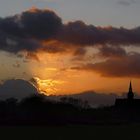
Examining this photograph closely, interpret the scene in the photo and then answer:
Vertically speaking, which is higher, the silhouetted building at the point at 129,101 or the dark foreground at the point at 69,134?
the silhouetted building at the point at 129,101

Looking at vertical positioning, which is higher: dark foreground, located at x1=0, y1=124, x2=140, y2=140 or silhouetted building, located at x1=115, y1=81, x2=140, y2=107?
silhouetted building, located at x1=115, y1=81, x2=140, y2=107

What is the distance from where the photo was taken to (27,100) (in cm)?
12650

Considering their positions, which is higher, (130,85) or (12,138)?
(130,85)

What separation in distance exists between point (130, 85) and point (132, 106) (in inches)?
726

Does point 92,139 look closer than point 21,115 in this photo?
Yes

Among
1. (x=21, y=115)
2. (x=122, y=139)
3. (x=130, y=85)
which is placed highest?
(x=130, y=85)

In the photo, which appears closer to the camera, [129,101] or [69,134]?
[69,134]

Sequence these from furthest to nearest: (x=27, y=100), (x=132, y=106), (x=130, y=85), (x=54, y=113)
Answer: (x=130, y=85) < (x=132, y=106) < (x=27, y=100) < (x=54, y=113)

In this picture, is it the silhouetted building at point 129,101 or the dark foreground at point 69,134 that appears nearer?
the dark foreground at point 69,134

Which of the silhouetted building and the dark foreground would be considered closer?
the dark foreground

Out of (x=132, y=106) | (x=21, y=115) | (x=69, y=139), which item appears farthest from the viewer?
(x=132, y=106)

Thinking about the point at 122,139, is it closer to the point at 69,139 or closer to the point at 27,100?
the point at 69,139

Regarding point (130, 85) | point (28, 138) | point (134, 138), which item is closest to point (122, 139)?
point (134, 138)

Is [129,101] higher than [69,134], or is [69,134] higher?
[129,101]
